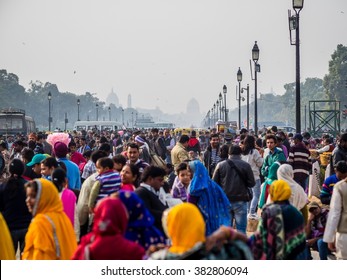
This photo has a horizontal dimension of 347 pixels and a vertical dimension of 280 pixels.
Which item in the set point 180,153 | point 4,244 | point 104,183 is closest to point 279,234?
point 4,244

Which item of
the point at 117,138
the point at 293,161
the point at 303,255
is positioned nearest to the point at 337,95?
the point at 117,138

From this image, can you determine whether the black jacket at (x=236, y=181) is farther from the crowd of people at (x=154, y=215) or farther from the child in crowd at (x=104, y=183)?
the child in crowd at (x=104, y=183)

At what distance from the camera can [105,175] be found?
871cm

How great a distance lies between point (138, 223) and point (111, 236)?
66cm

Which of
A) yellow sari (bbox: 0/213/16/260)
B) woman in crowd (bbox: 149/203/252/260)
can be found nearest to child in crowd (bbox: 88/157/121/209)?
yellow sari (bbox: 0/213/16/260)

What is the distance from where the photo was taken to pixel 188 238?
4.88 meters

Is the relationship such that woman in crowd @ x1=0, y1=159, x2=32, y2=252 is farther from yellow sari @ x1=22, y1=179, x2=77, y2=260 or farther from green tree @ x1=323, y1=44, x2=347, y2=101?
green tree @ x1=323, y1=44, x2=347, y2=101

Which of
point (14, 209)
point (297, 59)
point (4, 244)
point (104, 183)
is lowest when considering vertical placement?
point (4, 244)

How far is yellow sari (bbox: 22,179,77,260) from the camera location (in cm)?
613

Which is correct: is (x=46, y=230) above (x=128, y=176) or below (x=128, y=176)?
below

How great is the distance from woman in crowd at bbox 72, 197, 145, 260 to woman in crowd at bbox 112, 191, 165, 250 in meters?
0.34

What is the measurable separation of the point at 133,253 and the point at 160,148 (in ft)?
52.0

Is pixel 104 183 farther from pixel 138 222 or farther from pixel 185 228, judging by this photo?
pixel 185 228

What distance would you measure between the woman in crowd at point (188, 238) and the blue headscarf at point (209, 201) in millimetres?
3617
